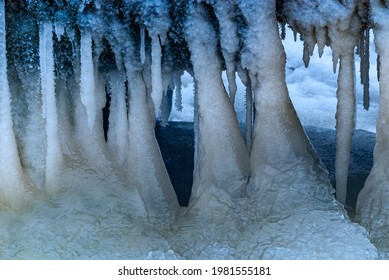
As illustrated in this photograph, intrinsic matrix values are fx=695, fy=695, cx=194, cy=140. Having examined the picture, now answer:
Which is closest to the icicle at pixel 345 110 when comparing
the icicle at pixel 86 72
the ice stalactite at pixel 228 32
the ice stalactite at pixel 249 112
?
the ice stalactite at pixel 249 112

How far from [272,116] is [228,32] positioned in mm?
703

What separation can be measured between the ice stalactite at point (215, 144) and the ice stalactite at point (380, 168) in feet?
2.95

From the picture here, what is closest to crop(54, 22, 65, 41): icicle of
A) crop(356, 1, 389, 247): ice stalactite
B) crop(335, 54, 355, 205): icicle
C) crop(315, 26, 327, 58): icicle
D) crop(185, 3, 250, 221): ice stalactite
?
crop(185, 3, 250, 221): ice stalactite

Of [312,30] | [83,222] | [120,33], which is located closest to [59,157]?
[83,222]

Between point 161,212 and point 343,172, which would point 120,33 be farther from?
point 343,172

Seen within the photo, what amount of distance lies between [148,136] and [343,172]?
1522 mm

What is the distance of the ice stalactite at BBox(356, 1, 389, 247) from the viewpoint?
15.8 ft

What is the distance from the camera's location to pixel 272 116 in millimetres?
5133

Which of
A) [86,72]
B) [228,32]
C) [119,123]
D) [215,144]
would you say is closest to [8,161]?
[86,72]

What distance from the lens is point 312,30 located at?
16.7 ft

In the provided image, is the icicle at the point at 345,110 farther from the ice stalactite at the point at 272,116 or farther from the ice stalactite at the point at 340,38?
the ice stalactite at the point at 272,116

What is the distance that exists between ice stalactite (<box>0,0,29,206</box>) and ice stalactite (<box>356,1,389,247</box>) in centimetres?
244

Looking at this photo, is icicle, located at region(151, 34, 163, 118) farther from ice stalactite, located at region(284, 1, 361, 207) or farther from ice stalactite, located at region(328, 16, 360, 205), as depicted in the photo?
ice stalactite, located at region(328, 16, 360, 205)

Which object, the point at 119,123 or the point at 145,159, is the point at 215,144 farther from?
the point at 119,123
